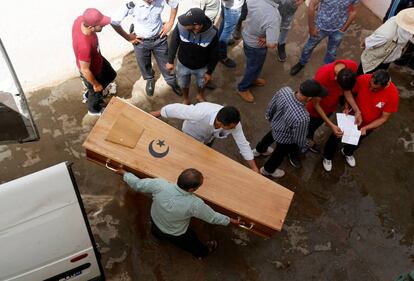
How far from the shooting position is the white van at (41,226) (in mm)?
3297

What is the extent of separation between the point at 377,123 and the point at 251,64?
1.80 metres

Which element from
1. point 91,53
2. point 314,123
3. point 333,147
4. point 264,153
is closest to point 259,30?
point 314,123

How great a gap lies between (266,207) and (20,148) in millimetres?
3242

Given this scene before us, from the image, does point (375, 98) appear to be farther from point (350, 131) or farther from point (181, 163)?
point (181, 163)

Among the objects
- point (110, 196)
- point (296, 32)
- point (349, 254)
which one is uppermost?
point (296, 32)

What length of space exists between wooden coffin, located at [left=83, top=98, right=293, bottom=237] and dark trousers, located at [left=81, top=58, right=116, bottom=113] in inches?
39.9

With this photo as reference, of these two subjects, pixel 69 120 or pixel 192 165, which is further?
pixel 69 120

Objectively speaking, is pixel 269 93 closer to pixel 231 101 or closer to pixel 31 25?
pixel 231 101

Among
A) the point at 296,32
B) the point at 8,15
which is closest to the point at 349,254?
the point at 296,32

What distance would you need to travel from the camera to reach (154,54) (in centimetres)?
555

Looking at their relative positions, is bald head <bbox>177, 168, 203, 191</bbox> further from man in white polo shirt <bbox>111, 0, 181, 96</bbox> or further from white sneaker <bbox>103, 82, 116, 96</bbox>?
white sneaker <bbox>103, 82, 116, 96</bbox>

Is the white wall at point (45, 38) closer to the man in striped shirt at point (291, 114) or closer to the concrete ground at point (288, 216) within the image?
the concrete ground at point (288, 216)

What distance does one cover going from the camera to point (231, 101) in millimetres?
5996

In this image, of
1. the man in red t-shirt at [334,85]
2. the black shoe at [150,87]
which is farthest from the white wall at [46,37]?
the man in red t-shirt at [334,85]
